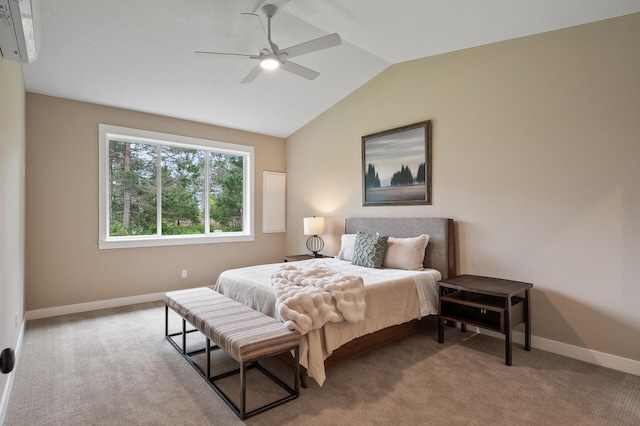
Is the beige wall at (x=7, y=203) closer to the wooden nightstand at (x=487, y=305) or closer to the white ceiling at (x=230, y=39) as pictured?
the white ceiling at (x=230, y=39)

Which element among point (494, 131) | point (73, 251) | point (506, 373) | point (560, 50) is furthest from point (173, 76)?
point (506, 373)

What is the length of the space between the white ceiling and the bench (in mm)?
2466

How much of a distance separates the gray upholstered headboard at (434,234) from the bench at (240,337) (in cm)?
208

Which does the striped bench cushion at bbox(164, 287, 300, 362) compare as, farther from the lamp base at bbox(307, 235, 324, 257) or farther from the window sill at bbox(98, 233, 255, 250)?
the lamp base at bbox(307, 235, 324, 257)

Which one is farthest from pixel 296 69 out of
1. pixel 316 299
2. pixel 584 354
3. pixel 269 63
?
pixel 584 354

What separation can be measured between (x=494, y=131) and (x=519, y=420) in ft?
8.49

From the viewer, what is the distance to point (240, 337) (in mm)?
2148

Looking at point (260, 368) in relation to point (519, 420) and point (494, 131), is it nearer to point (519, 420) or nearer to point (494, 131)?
point (519, 420)

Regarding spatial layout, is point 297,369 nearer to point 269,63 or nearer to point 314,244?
point 269,63

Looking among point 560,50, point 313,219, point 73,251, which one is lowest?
point 73,251

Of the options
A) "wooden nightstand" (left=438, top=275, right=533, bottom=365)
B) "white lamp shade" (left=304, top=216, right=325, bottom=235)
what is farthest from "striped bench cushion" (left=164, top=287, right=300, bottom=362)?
"white lamp shade" (left=304, top=216, right=325, bottom=235)

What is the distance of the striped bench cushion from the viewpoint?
2.10m

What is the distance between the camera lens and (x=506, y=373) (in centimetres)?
264

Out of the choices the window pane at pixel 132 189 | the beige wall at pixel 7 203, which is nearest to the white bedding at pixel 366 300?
the beige wall at pixel 7 203
